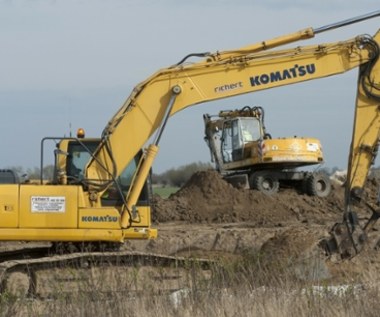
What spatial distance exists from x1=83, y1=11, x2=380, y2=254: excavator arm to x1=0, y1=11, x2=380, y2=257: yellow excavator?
0.05ft

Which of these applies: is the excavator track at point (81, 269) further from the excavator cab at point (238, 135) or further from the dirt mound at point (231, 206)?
the excavator cab at point (238, 135)

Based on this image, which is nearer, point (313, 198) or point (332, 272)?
point (332, 272)

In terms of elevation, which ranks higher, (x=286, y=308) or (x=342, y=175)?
(x=342, y=175)

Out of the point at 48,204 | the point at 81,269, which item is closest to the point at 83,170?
the point at 48,204

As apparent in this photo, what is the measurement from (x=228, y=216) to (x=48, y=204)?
12.0 m

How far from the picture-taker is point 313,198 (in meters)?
27.0

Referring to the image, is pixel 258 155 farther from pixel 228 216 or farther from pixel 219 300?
pixel 219 300

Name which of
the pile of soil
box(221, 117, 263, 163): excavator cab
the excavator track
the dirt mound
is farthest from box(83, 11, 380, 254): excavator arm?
box(221, 117, 263, 163): excavator cab

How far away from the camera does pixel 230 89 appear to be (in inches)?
525

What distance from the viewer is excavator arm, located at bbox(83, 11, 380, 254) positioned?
42.0 feet

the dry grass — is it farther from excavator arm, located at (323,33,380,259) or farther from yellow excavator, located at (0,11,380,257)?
excavator arm, located at (323,33,380,259)

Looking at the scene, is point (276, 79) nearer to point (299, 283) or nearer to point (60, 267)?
point (60, 267)

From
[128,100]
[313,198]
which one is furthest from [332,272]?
[313,198]

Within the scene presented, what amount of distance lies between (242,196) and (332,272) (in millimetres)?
12800
